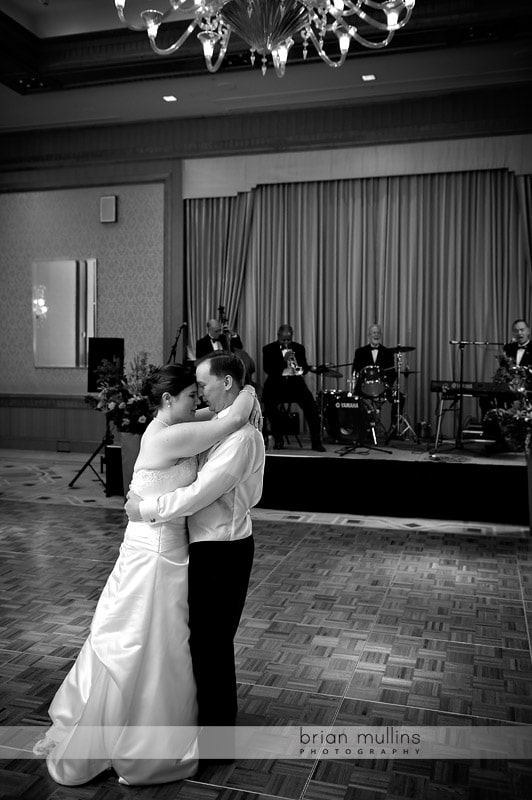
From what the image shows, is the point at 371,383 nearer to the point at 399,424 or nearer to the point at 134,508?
the point at 399,424

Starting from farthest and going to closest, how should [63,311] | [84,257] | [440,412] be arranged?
[63,311] → [84,257] → [440,412]

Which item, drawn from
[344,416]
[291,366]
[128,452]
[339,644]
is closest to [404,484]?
[344,416]

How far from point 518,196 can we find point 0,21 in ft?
19.5

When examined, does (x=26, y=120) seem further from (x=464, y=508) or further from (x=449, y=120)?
(x=464, y=508)

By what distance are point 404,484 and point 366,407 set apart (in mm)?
1620

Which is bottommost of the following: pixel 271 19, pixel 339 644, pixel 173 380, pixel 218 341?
pixel 339 644

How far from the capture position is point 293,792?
94.3 inches

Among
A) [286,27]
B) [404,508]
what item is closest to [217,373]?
[286,27]

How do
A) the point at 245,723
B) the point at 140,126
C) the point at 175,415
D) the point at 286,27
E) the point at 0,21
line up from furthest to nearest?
the point at 140,126
the point at 0,21
the point at 286,27
the point at 245,723
the point at 175,415

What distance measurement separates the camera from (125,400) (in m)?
6.91

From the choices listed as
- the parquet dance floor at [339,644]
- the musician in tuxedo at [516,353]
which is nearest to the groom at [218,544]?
the parquet dance floor at [339,644]

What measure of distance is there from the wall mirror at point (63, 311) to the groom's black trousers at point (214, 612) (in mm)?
8523

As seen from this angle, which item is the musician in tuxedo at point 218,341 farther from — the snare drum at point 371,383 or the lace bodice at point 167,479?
the lace bodice at point 167,479

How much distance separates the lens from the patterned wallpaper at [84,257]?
10.3 m
